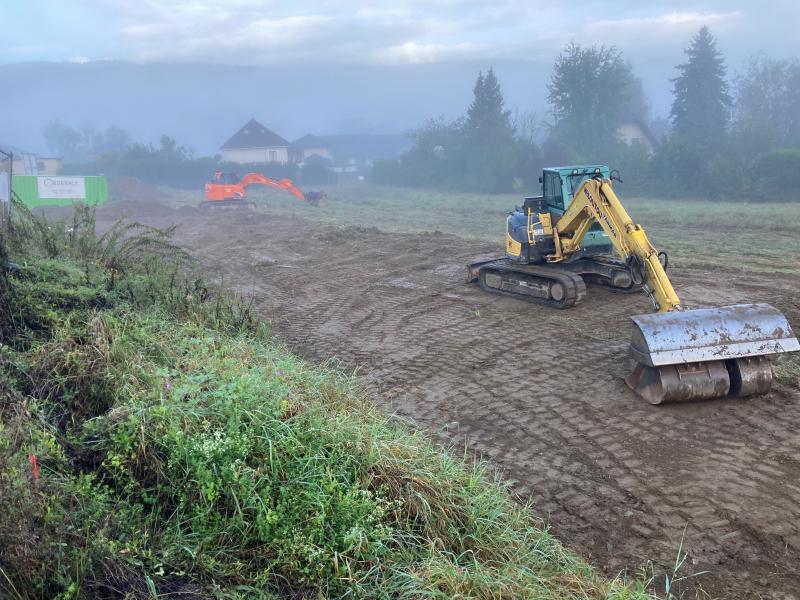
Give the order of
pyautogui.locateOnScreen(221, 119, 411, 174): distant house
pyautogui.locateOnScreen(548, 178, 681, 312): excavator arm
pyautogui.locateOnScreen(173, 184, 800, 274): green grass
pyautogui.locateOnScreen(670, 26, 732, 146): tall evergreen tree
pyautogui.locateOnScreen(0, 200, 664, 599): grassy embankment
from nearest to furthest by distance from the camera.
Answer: pyautogui.locateOnScreen(0, 200, 664, 599): grassy embankment < pyautogui.locateOnScreen(548, 178, 681, 312): excavator arm < pyautogui.locateOnScreen(173, 184, 800, 274): green grass < pyautogui.locateOnScreen(670, 26, 732, 146): tall evergreen tree < pyautogui.locateOnScreen(221, 119, 411, 174): distant house

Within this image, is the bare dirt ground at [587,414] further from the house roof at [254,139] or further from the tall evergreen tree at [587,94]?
the house roof at [254,139]

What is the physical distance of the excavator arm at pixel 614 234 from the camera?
7.42m

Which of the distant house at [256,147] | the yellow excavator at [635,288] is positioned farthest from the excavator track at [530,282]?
the distant house at [256,147]

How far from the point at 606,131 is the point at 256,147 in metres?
34.5

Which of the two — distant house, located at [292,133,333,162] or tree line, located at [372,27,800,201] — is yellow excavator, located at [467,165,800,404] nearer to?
tree line, located at [372,27,800,201]

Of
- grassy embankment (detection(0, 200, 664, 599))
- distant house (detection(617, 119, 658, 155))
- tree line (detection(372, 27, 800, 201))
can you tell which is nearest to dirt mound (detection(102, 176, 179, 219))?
tree line (detection(372, 27, 800, 201))

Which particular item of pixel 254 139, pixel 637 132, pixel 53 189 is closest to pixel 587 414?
pixel 53 189

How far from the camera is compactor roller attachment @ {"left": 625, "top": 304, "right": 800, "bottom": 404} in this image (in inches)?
249

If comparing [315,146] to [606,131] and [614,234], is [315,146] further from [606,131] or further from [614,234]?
[614,234]

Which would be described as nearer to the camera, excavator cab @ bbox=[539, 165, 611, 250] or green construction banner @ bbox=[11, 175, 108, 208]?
excavator cab @ bbox=[539, 165, 611, 250]

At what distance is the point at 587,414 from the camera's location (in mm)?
6328

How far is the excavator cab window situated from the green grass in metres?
3.21

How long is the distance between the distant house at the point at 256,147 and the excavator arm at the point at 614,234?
5728 cm

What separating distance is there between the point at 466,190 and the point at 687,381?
36512 mm
